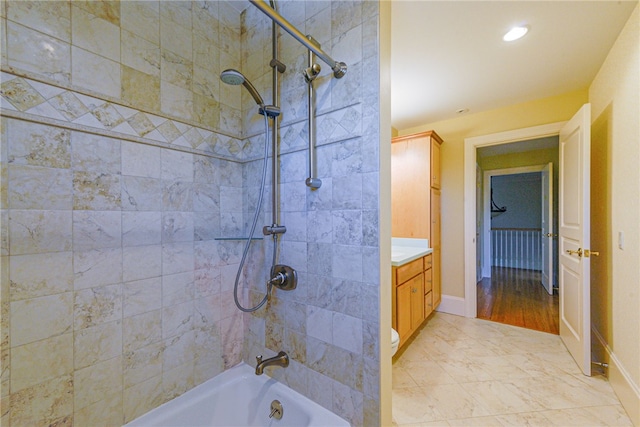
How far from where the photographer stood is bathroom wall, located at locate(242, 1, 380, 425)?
3.52 feet

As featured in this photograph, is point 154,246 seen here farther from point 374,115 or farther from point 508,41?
point 508,41

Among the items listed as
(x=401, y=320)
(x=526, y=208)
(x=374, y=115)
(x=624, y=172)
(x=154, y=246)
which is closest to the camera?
(x=374, y=115)

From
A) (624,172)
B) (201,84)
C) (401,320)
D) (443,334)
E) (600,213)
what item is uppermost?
(201,84)

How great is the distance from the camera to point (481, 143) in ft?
9.39

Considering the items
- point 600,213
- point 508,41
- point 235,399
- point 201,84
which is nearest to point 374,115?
point 201,84

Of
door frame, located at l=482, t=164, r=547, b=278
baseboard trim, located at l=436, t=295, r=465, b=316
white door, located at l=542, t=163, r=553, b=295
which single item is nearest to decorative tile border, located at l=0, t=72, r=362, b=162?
baseboard trim, located at l=436, t=295, r=465, b=316

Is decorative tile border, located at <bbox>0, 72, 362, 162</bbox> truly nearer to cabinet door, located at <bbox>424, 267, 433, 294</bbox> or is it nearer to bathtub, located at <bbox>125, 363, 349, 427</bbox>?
bathtub, located at <bbox>125, 363, 349, 427</bbox>

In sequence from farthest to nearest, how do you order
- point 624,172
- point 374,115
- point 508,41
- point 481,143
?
point 481,143, point 508,41, point 624,172, point 374,115

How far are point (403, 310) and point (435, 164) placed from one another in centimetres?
179

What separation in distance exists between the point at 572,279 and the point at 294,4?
9.53ft

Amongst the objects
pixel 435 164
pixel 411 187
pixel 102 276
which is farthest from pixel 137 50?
pixel 435 164

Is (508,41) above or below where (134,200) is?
above

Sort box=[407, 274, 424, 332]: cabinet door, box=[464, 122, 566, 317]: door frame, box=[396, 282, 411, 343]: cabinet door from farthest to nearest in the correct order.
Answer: box=[464, 122, 566, 317]: door frame
box=[407, 274, 424, 332]: cabinet door
box=[396, 282, 411, 343]: cabinet door

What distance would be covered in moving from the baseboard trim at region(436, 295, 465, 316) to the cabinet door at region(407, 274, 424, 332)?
85cm
